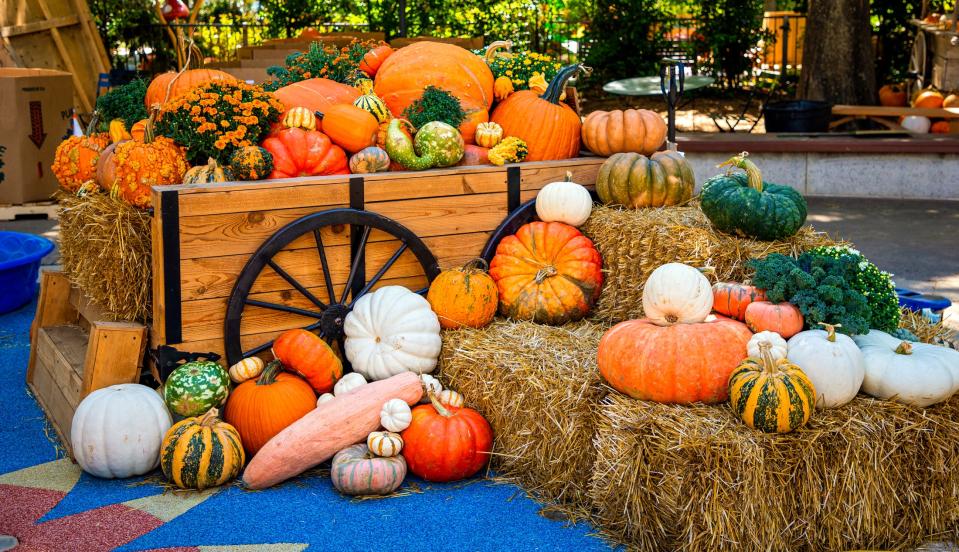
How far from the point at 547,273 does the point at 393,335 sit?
0.85 metres

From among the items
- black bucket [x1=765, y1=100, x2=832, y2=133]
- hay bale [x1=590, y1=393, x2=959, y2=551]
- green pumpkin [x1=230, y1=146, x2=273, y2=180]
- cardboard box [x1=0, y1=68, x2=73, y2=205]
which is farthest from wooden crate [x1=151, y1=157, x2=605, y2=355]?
black bucket [x1=765, y1=100, x2=832, y2=133]

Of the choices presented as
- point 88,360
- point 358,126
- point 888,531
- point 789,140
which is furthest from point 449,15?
point 888,531

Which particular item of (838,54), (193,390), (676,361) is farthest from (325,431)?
(838,54)

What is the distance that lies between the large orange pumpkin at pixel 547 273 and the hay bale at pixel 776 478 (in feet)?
4.02

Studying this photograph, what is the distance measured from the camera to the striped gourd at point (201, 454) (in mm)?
3939

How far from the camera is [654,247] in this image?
471 cm

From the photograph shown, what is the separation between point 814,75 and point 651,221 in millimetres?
8624

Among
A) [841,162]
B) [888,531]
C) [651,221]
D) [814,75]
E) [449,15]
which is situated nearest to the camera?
[888,531]

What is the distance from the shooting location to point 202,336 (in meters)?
4.47

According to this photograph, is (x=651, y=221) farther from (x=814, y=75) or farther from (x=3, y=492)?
(x=814, y=75)

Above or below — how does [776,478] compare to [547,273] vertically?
below

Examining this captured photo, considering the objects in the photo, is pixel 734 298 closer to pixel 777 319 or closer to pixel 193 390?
pixel 777 319

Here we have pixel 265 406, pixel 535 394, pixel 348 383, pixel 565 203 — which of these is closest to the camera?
pixel 535 394

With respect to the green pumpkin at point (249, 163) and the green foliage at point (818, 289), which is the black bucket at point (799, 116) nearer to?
the green foliage at point (818, 289)
